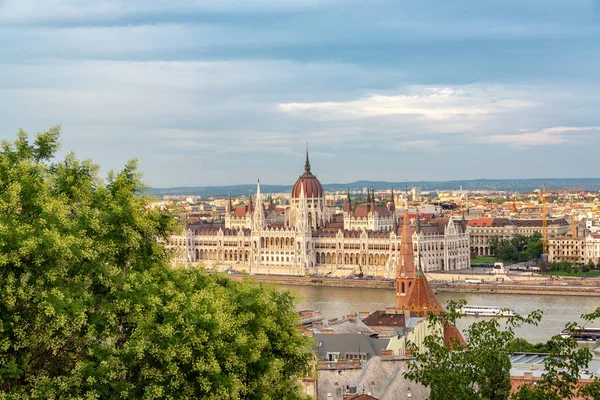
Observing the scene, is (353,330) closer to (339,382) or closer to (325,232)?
(339,382)

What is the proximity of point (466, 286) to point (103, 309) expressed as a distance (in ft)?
157

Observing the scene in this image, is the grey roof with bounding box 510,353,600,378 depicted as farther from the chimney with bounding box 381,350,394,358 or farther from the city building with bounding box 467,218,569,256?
the city building with bounding box 467,218,569,256

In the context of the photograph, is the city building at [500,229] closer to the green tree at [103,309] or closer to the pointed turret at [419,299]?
the pointed turret at [419,299]

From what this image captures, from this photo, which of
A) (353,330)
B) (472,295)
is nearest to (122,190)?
(353,330)

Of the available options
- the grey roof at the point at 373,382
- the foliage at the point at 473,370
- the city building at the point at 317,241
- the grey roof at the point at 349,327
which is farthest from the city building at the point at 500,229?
the foliage at the point at 473,370

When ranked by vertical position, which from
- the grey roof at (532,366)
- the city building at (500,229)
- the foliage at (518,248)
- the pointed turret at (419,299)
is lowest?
the foliage at (518,248)

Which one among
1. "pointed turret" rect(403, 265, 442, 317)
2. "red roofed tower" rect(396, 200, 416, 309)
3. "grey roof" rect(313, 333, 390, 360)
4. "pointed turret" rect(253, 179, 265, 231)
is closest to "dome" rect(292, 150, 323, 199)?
"pointed turret" rect(253, 179, 265, 231)

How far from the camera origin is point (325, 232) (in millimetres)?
74062

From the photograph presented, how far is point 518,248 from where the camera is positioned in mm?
81750

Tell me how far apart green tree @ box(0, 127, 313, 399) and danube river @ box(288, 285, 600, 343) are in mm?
24002

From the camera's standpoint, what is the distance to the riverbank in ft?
182

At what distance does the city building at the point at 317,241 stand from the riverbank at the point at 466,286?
144 inches

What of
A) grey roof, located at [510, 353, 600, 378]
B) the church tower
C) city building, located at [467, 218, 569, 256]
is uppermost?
the church tower

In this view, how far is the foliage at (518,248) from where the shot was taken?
76750 mm
